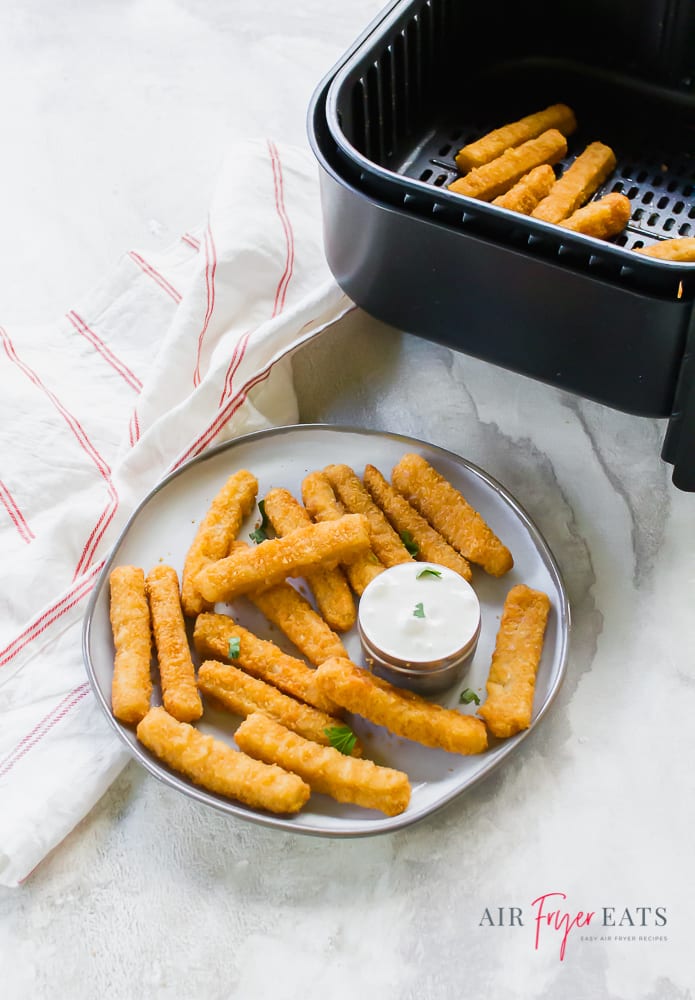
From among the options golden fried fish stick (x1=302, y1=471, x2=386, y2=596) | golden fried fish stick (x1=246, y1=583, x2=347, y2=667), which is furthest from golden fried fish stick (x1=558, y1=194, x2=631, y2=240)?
golden fried fish stick (x1=246, y1=583, x2=347, y2=667)

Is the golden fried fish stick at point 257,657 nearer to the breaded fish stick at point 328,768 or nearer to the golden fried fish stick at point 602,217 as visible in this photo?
the breaded fish stick at point 328,768

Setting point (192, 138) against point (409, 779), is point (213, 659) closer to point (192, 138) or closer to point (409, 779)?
point (409, 779)

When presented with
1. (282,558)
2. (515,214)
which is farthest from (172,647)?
(515,214)

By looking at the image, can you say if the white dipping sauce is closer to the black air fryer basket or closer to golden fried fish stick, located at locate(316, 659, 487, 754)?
golden fried fish stick, located at locate(316, 659, 487, 754)

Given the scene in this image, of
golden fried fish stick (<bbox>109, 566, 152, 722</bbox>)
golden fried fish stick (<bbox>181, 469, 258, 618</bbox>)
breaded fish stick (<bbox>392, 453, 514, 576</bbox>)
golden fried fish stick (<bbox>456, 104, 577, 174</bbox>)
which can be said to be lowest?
golden fried fish stick (<bbox>109, 566, 152, 722</bbox>)

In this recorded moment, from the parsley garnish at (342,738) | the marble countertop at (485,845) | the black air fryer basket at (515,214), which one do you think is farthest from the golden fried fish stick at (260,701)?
the black air fryer basket at (515,214)

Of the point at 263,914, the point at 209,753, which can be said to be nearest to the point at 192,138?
the point at 209,753

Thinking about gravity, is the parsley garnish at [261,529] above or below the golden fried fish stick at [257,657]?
above
